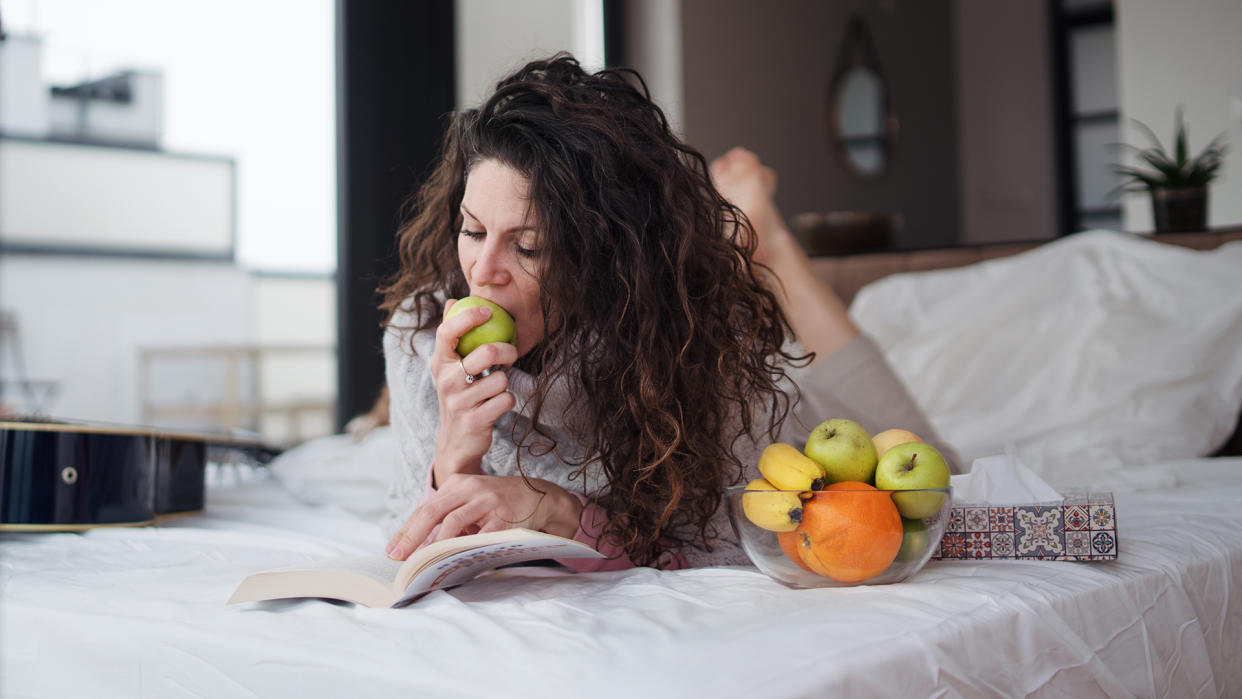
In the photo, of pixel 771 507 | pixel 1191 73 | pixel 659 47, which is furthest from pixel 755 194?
pixel 1191 73

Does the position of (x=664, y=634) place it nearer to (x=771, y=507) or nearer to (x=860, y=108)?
(x=771, y=507)

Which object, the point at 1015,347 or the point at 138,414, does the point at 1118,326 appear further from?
the point at 138,414

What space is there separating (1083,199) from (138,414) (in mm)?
5324

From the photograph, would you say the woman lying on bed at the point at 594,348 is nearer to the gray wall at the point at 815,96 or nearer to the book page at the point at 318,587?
the book page at the point at 318,587

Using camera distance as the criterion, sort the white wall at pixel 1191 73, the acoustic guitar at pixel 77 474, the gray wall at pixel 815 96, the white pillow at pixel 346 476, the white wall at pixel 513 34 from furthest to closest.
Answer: the gray wall at pixel 815 96
the white wall at pixel 1191 73
the white wall at pixel 513 34
the white pillow at pixel 346 476
the acoustic guitar at pixel 77 474

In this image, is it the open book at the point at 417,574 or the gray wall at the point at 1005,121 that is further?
the gray wall at the point at 1005,121

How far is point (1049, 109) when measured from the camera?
237 inches

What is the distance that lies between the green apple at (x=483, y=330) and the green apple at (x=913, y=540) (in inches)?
16.4

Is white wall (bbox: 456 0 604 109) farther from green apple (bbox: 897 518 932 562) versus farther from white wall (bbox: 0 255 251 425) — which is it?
green apple (bbox: 897 518 932 562)

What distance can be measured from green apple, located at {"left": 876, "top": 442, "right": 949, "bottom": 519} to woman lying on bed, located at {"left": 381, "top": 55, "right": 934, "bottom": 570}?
254mm

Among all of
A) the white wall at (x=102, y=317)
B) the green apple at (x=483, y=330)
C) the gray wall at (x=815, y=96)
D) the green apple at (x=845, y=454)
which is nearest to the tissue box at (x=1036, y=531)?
the green apple at (x=845, y=454)

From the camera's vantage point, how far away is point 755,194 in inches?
79.3

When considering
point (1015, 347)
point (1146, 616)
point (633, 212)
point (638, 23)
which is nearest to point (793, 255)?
point (1015, 347)

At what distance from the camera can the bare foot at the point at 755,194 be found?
1.98 m
